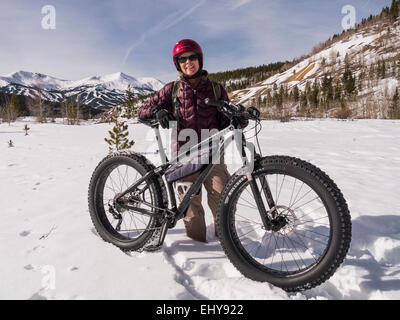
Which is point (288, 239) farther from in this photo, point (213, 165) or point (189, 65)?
point (189, 65)

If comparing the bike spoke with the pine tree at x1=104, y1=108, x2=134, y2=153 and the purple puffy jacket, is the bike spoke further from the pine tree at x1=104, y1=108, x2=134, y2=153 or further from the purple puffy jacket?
the pine tree at x1=104, y1=108, x2=134, y2=153

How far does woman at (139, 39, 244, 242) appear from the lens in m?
2.54

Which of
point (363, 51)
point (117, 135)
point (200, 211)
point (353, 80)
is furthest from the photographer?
point (363, 51)

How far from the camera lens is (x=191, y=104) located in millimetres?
2580

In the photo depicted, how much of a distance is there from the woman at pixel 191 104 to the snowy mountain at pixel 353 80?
1970 centimetres

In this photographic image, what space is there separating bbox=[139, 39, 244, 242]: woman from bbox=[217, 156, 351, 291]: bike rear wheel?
0.64 meters

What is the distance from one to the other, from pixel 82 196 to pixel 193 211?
2.45m

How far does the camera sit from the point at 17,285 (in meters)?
1.86

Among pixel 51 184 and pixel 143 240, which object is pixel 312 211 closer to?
pixel 143 240

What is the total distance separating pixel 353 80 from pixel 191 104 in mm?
41753

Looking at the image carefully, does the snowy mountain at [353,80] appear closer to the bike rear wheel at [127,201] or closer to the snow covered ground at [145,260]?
the snow covered ground at [145,260]

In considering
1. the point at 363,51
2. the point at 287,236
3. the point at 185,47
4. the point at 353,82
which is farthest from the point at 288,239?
the point at 363,51

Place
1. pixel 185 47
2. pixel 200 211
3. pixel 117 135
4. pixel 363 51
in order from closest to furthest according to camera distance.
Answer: pixel 185 47
pixel 200 211
pixel 117 135
pixel 363 51

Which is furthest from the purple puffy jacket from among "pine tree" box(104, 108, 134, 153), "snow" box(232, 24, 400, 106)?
"snow" box(232, 24, 400, 106)
